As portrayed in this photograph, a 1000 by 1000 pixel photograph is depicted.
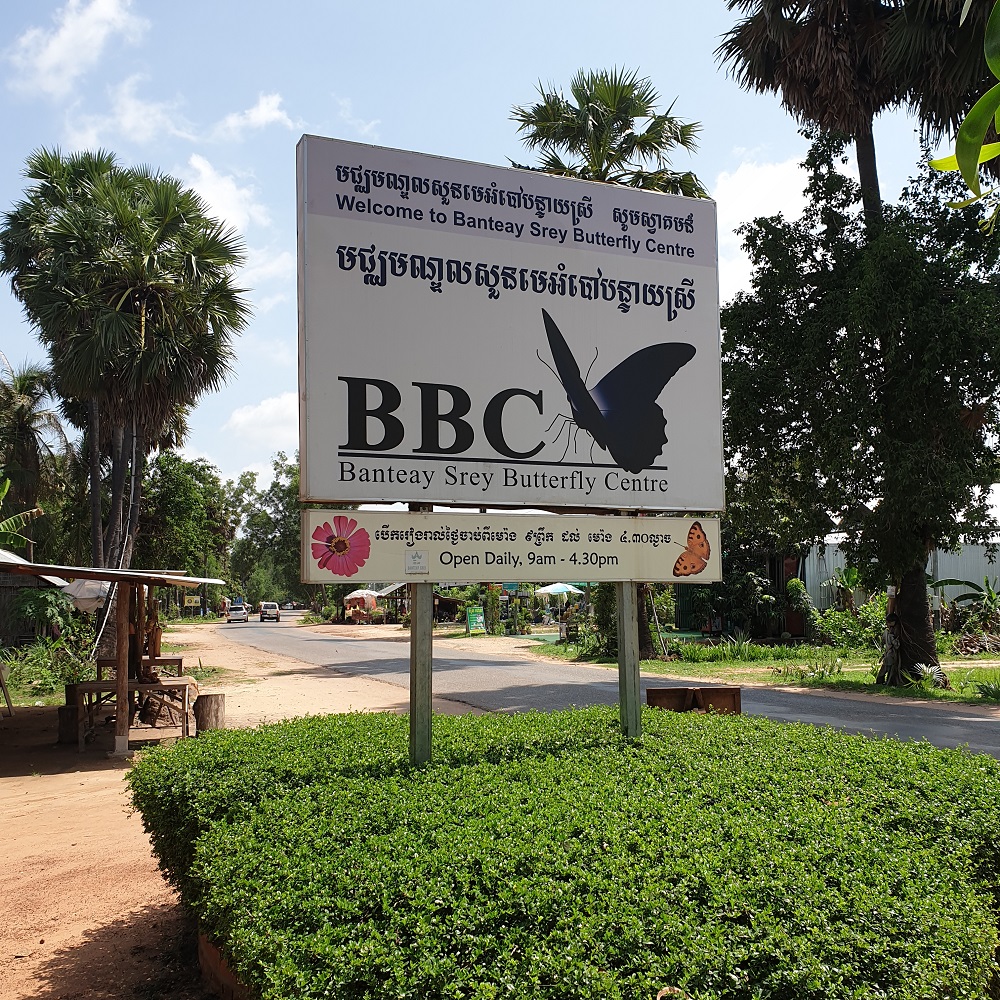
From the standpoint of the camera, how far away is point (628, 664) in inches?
215

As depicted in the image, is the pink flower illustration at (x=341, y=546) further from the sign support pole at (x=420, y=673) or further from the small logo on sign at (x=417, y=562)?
the sign support pole at (x=420, y=673)

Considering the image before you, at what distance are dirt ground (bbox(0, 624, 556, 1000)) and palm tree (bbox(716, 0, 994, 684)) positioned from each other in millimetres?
13963

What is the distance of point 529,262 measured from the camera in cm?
544

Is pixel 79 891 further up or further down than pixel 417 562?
further down

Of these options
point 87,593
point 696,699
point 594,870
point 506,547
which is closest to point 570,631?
point 87,593

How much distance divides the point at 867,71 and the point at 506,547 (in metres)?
16.4

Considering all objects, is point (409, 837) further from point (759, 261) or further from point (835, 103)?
point (835, 103)

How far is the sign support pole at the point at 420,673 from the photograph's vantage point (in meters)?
4.75

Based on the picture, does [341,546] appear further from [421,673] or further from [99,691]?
[99,691]

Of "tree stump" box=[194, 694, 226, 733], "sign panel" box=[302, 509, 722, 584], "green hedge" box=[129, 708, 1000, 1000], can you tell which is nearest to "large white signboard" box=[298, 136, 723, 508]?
"sign panel" box=[302, 509, 722, 584]

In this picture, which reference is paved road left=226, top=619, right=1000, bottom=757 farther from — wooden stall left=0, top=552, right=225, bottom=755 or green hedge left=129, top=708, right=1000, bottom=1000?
wooden stall left=0, top=552, right=225, bottom=755

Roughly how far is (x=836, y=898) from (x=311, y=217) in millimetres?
4029

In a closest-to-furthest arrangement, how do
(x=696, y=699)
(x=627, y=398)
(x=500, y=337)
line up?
(x=500, y=337), (x=627, y=398), (x=696, y=699)

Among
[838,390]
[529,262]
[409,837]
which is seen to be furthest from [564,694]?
[409,837]
